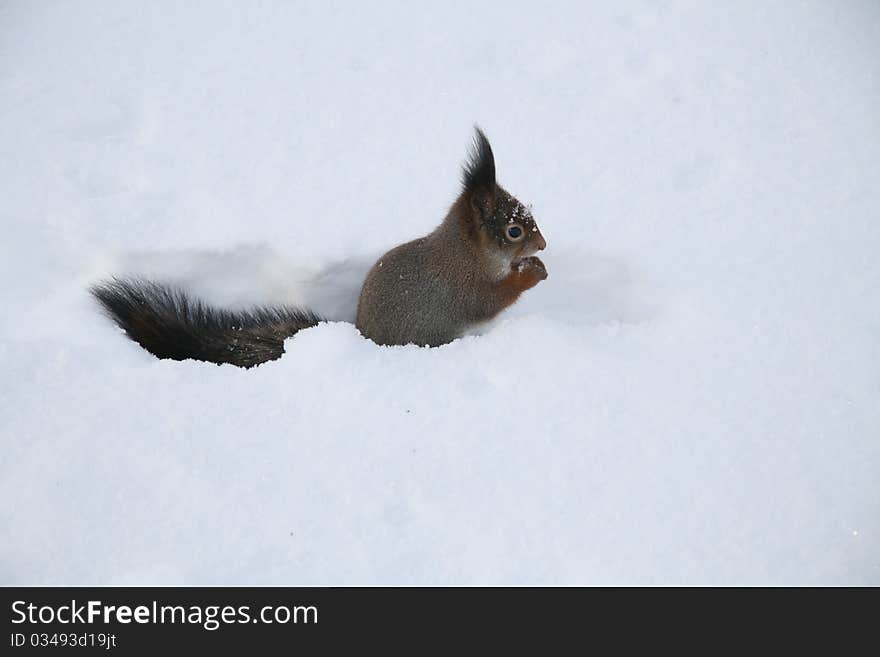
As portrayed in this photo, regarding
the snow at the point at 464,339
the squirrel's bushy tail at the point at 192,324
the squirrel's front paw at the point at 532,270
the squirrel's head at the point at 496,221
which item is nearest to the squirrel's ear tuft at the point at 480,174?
the squirrel's head at the point at 496,221

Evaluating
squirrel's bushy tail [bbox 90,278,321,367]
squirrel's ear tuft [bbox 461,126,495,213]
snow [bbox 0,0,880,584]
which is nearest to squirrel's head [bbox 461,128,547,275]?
squirrel's ear tuft [bbox 461,126,495,213]

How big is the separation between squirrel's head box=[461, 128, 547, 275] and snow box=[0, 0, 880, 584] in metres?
0.23

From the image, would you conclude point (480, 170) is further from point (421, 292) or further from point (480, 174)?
point (421, 292)

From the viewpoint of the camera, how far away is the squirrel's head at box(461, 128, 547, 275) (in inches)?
92.4

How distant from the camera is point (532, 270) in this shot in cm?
246

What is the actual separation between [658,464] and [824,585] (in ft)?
1.61

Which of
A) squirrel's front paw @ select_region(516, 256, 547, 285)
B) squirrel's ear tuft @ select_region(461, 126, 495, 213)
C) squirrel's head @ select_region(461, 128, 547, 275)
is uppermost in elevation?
squirrel's ear tuft @ select_region(461, 126, 495, 213)

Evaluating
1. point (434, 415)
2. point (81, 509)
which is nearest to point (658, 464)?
point (434, 415)

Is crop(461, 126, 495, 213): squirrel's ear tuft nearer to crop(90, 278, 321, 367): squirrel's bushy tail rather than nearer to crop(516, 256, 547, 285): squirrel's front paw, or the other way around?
crop(516, 256, 547, 285): squirrel's front paw

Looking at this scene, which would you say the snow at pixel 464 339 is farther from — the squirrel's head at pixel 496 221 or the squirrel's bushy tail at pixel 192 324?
the squirrel's head at pixel 496 221

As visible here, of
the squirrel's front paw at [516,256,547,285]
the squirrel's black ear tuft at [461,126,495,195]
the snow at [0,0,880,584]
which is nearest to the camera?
the snow at [0,0,880,584]

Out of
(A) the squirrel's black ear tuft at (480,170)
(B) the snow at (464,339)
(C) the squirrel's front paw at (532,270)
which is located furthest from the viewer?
(C) the squirrel's front paw at (532,270)

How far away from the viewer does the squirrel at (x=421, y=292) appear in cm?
235

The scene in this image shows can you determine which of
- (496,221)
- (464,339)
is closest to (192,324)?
(464,339)
